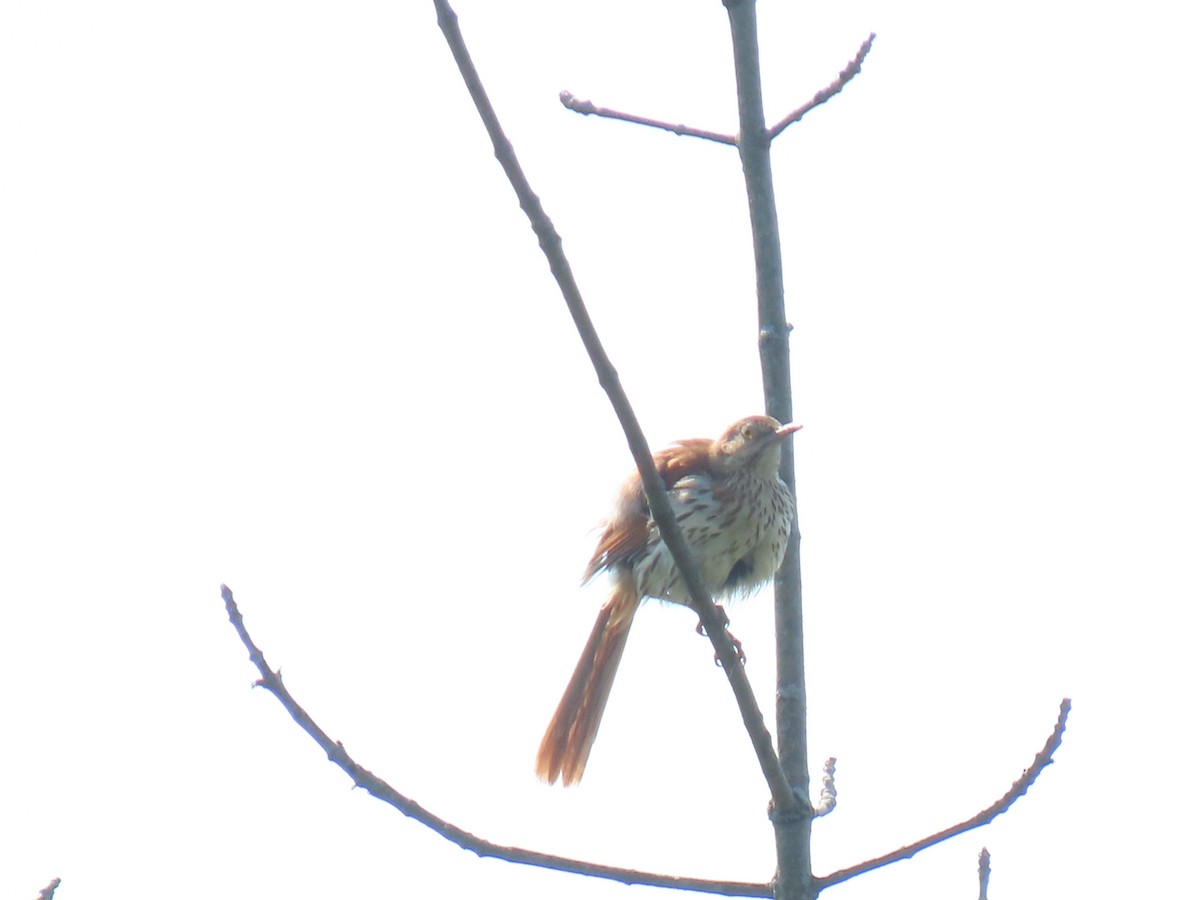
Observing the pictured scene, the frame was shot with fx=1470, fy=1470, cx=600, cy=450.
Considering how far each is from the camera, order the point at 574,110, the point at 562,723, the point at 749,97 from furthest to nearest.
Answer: the point at 562,723 → the point at 574,110 → the point at 749,97

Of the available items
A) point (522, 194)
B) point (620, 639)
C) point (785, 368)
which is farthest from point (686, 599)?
point (522, 194)

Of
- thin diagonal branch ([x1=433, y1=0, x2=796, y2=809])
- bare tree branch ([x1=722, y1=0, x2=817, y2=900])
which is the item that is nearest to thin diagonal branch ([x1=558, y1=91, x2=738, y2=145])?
bare tree branch ([x1=722, y1=0, x2=817, y2=900])

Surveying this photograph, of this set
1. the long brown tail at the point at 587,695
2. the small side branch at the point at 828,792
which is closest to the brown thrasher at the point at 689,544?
the long brown tail at the point at 587,695

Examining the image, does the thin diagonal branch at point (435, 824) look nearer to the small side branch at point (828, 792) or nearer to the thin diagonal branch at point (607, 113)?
the small side branch at point (828, 792)

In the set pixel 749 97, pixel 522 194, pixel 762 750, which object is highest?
pixel 749 97

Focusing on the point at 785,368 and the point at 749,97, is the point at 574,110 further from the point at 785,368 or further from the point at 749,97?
the point at 785,368

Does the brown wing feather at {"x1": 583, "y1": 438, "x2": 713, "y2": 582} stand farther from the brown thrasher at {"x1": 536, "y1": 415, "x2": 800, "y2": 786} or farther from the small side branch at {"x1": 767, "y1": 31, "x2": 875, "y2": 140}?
the small side branch at {"x1": 767, "y1": 31, "x2": 875, "y2": 140}
